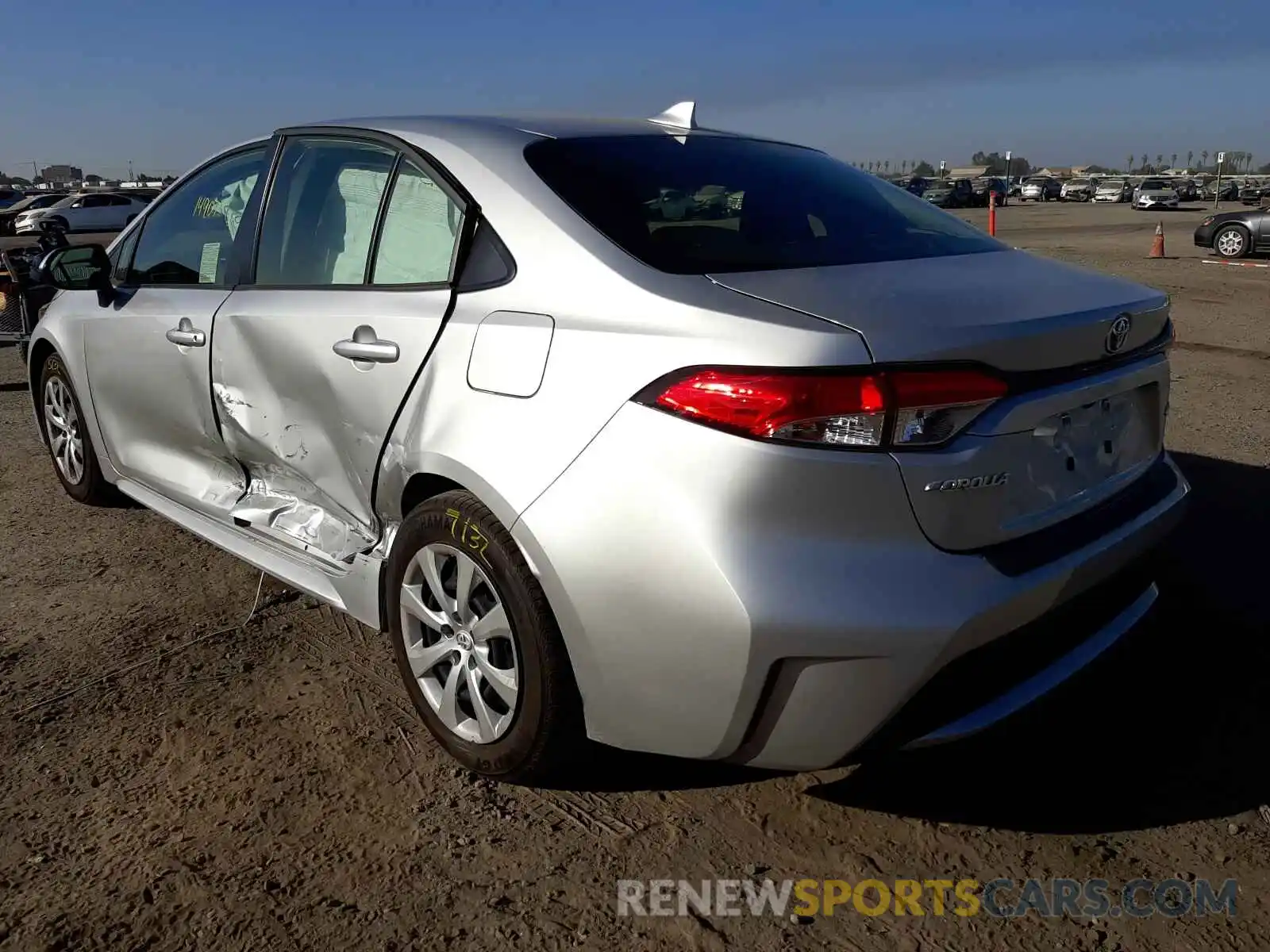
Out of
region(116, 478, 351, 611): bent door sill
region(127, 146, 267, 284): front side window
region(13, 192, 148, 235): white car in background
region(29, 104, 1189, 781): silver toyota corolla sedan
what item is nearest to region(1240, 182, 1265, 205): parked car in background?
region(13, 192, 148, 235): white car in background

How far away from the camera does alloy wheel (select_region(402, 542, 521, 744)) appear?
2512 mm

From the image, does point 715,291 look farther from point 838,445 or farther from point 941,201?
point 941,201

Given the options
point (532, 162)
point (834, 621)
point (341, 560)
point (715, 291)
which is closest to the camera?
point (834, 621)

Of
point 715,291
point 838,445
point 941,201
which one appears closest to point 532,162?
point 715,291

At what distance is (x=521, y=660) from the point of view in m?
Result: 2.41

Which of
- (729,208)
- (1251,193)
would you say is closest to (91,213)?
(729,208)

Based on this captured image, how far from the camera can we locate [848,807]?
2564mm

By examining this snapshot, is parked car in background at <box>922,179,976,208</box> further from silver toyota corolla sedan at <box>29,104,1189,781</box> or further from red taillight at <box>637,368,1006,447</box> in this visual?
red taillight at <box>637,368,1006,447</box>

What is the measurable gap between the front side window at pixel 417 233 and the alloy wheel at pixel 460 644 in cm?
75

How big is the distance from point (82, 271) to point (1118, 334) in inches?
147

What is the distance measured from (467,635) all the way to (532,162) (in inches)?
48.3

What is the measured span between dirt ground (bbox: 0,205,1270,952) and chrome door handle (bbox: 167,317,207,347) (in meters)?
0.97

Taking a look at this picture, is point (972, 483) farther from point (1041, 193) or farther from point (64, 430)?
point (1041, 193)

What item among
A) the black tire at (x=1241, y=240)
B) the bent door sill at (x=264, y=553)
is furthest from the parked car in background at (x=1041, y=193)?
the bent door sill at (x=264, y=553)
